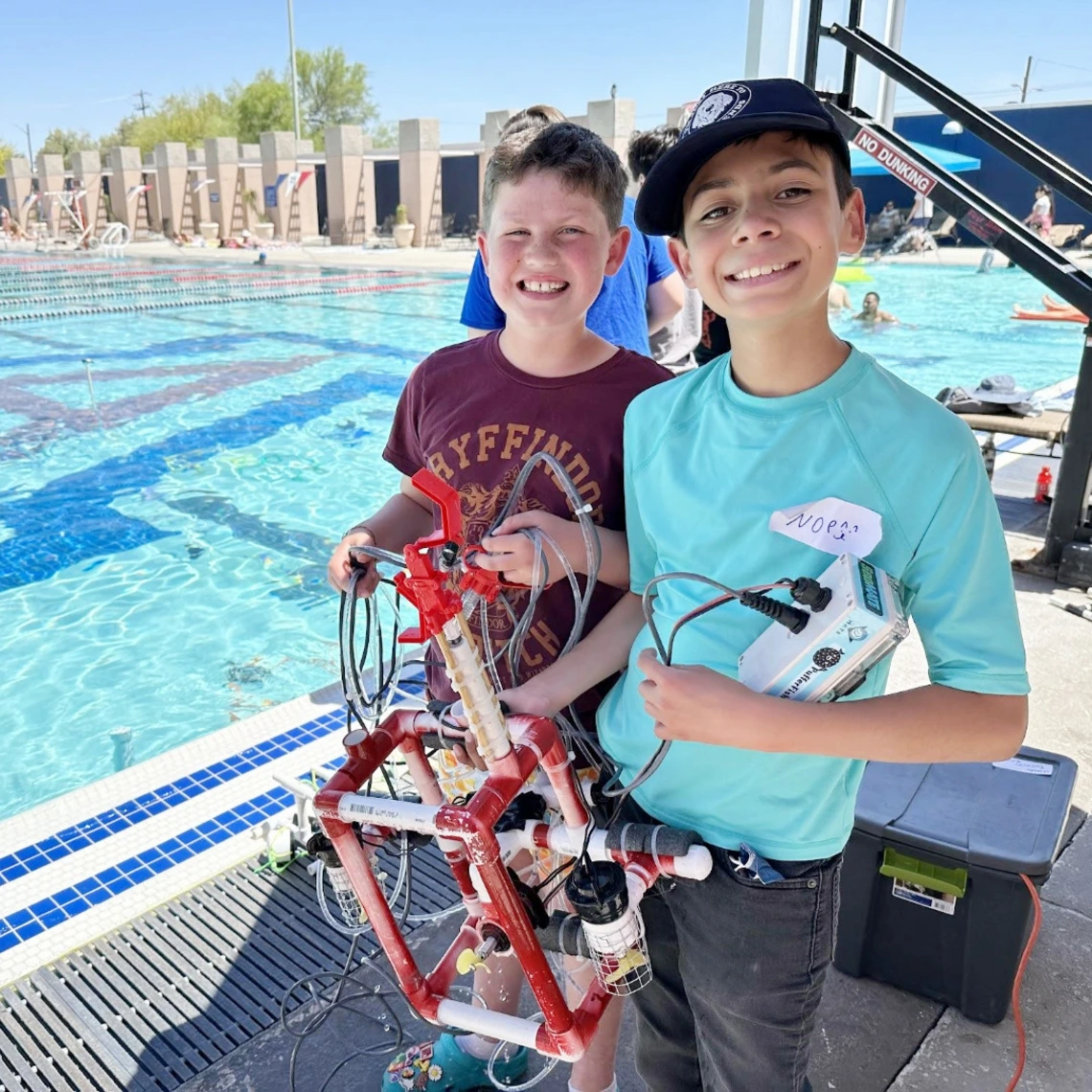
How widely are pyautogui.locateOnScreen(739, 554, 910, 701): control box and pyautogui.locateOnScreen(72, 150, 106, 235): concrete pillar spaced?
42.9 meters

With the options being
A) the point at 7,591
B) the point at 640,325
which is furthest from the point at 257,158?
the point at 640,325

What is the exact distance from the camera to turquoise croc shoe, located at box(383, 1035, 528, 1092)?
1.79 m

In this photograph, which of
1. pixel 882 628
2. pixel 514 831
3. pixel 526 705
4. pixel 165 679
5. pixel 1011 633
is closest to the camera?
pixel 882 628

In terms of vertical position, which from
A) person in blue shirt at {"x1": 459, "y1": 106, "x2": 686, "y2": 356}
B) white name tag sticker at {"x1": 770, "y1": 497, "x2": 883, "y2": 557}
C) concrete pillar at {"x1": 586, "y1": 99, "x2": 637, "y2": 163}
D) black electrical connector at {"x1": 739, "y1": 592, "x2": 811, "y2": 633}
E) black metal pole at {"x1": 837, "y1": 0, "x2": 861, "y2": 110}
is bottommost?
black electrical connector at {"x1": 739, "y1": 592, "x2": 811, "y2": 633}

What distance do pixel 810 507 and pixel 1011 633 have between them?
0.28 meters

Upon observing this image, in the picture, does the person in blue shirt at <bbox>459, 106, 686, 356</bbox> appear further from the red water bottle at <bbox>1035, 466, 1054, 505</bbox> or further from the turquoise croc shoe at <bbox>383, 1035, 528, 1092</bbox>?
the red water bottle at <bbox>1035, 466, 1054, 505</bbox>

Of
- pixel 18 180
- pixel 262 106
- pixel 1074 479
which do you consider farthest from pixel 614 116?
pixel 262 106

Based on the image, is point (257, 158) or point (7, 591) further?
point (257, 158)

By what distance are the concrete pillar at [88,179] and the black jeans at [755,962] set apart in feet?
141

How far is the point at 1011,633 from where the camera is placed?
1093 mm

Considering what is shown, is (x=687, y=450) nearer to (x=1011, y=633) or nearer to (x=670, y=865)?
(x=1011, y=633)

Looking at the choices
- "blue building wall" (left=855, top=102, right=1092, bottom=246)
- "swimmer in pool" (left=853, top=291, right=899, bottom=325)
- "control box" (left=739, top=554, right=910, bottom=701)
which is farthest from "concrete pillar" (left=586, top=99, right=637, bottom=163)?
"control box" (left=739, top=554, right=910, bottom=701)

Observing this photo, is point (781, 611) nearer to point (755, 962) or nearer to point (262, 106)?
point (755, 962)

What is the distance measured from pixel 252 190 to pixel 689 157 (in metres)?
39.8
